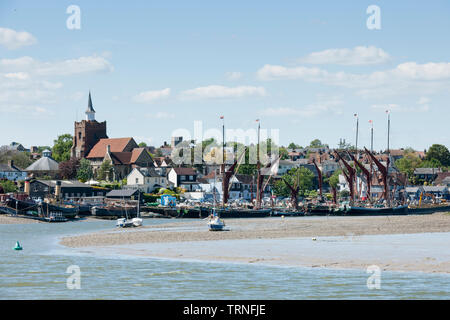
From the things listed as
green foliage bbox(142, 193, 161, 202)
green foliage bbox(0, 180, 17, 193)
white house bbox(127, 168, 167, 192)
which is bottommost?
green foliage bbox(142, 193, 161, 202)

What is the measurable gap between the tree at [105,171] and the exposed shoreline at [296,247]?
105832 mm

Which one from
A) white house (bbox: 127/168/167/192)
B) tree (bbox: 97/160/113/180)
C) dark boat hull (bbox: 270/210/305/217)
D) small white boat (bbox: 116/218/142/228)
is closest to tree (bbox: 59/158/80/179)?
tree (bbox: 97/160/113/180)

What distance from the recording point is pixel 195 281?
3862 centimetres

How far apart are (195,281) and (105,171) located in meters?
146

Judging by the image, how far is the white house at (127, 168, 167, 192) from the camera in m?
165

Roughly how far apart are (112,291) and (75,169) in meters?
149

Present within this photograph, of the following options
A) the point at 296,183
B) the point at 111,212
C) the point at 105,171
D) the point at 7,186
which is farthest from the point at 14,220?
the point at 296,183

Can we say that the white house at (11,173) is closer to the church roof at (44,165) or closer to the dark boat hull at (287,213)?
the church roof at (44,165)

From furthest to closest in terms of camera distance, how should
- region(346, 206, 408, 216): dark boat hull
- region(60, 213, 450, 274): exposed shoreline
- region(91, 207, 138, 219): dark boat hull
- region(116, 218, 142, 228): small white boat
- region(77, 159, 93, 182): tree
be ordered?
region(77, 159, 93, 182): tree, region(346, 206, 408, 216): dark boat hull, region(91, 207, 138, 219): dark boat hull, region(116, 218, 142, 228): small white boat, region(60, 213, 450, 274): exposed shoreline

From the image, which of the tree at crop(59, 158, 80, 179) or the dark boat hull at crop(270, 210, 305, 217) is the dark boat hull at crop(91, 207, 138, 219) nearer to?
the dark boat hull at crop(270, 210, 305, 217)

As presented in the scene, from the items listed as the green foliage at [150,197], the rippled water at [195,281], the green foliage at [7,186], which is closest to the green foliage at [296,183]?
the green foliage at [150,197]

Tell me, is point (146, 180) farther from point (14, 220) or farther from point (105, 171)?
point (14, 220)

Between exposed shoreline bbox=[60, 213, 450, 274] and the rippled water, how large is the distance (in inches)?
129
